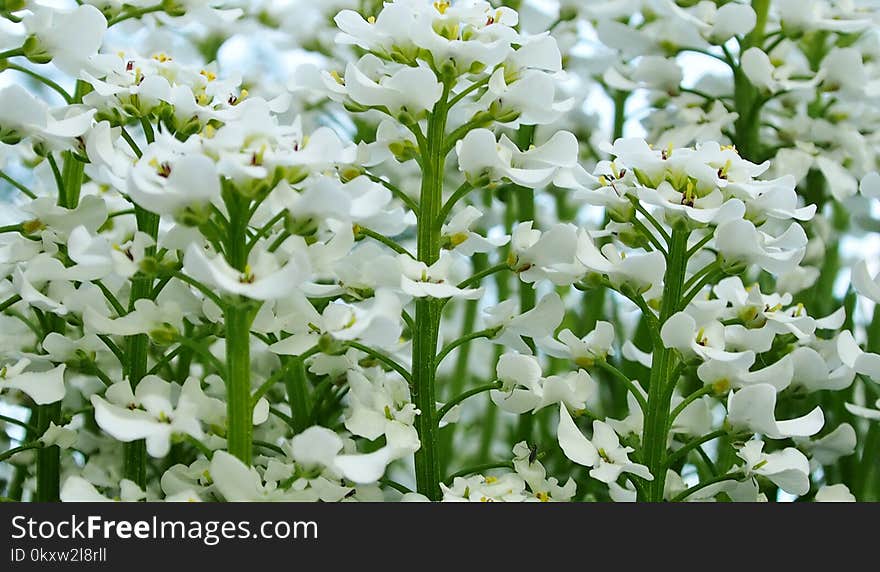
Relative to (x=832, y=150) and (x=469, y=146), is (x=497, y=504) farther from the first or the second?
(x=832, y=150)

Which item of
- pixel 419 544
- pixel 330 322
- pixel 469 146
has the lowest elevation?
pixel 419 544

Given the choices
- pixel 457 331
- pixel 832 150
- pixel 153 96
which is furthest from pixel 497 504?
pixel 457 331

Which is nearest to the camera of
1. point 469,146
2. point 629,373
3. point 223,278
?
point 223,278

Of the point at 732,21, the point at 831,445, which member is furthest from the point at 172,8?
the point at 831,445

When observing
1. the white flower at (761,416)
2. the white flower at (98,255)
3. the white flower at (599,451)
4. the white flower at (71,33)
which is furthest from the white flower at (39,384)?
the white flower at (761,416)

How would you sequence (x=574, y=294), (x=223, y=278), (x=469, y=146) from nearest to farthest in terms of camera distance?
(x=223, y=278) < (x=469, y=146) < (x=574, y=294)

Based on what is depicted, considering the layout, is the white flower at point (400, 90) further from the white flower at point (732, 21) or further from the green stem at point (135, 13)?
the white flower at point (732, 21)

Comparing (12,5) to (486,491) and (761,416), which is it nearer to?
(486,491)
